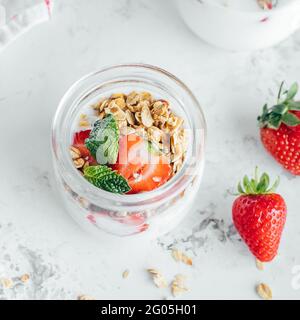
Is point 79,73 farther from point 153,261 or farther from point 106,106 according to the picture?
point 153,261

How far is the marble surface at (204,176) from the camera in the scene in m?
1.53

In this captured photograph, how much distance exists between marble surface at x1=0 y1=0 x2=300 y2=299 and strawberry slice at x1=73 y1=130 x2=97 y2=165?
5.6 inches

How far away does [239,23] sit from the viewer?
151 centimetres

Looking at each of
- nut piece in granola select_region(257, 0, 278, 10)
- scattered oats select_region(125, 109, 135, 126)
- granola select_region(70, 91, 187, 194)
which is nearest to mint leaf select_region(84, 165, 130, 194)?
granola select_region(70, 91, 187, 194)

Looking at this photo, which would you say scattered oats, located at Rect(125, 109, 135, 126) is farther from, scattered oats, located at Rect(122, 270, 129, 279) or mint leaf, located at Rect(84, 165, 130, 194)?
scattered oats, located at Rect(122, 270, 129, 279)

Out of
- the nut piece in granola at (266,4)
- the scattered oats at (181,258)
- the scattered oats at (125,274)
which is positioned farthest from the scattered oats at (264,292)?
Result: the nut piece in granola at (266,4)

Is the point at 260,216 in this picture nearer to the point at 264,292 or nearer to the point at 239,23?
the point at 264,292

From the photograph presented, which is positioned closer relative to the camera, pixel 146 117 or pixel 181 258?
pixel 146 117

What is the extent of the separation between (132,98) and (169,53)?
0.21 meters

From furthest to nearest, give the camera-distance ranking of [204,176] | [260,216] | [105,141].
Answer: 1. [204,176]
2. [260,216]
3. [105,141]

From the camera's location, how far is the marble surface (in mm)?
1525

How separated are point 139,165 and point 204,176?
22cm

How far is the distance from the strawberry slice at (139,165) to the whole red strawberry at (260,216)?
17 centimetres

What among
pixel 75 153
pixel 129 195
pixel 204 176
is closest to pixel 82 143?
pixel 75 153
